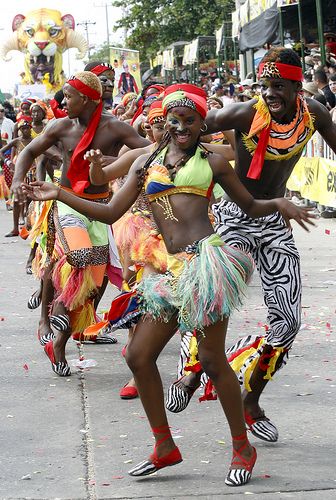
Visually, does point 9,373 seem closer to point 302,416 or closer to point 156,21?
point 302,416

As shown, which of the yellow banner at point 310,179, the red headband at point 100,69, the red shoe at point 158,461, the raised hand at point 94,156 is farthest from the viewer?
the yellow banner at point 310,179

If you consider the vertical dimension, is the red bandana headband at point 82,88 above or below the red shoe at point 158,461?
above

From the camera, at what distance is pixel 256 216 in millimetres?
5422

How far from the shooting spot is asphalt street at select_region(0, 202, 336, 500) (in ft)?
16.8

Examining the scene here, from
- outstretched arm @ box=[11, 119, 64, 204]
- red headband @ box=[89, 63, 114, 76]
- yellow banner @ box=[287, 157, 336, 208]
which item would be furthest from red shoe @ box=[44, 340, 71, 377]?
yellow banner @ box=[287, 157, 336, 208]

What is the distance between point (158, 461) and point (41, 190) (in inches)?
55.0

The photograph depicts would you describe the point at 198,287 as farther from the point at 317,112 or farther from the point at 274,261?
the point at 317,112

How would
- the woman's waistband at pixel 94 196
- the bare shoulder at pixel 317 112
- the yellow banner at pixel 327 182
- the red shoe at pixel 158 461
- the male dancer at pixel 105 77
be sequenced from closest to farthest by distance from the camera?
1. the red shoe at pixel 158 461
2. the bare shoulder at pixel 317 112
3. the woman's waistband at pixel 94 196
4. the male dancer at pixel 105 77
5. the yellow banner at pixel 327 182

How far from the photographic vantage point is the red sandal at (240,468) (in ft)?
16.7

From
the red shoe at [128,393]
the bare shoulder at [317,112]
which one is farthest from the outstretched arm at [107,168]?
the red shoe at [128,393]

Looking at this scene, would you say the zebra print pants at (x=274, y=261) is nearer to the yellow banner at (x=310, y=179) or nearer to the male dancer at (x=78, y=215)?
the male dancer at (x=78, y=215)

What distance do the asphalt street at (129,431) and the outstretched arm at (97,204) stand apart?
1258 millimetres

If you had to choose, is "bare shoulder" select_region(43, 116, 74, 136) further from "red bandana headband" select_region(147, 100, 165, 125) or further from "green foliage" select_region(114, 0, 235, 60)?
"green foliage" select_region(114, 0, 235, 60)

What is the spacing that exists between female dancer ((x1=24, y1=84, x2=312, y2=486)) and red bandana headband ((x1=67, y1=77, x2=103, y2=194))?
7.51ft
